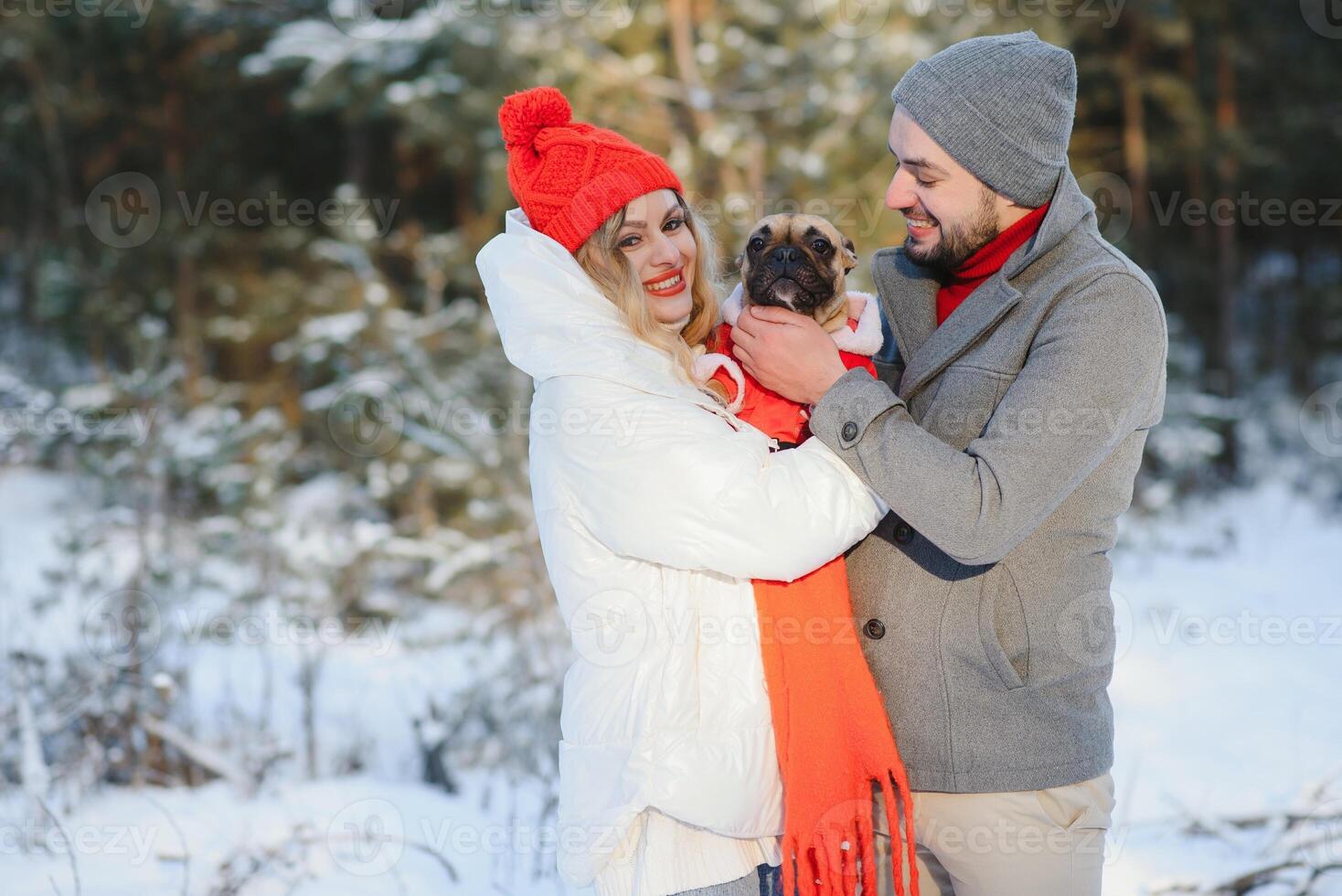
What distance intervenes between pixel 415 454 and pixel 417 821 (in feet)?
14.7

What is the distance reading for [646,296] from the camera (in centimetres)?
247

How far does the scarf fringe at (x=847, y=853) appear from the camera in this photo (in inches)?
81.3

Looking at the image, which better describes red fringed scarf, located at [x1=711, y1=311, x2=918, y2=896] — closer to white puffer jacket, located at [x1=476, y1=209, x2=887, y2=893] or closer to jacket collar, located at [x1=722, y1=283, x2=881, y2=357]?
white puffer jacket, located at [x1=476, y1=209, x2=887, y2=893]

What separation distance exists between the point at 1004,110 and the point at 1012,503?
0.83 meters

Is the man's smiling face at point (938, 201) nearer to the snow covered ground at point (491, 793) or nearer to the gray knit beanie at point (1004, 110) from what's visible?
the gray knit beanie at point (1004, 110)

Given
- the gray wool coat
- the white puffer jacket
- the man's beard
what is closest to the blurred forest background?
the white puffer jacket

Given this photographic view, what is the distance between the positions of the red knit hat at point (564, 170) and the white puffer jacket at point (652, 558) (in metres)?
0.25

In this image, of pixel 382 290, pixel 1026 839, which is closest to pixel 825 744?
pixel 1026 839

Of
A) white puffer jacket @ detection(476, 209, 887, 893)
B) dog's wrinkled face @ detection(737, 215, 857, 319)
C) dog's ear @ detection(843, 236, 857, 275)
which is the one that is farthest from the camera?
dog's ear @ detection(843, 236, 857, 275)

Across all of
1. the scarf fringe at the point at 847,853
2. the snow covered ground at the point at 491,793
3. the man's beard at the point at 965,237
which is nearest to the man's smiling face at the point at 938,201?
the man's beard at the point at 965,237

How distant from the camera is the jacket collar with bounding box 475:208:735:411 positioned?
217 cm

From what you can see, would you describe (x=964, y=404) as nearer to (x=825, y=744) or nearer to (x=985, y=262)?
(x=985, y=262)

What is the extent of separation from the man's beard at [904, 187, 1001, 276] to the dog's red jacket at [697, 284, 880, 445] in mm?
228

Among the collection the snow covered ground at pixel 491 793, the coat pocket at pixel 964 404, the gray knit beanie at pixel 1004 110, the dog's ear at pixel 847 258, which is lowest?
the snow covered ground at pixel 491 793
